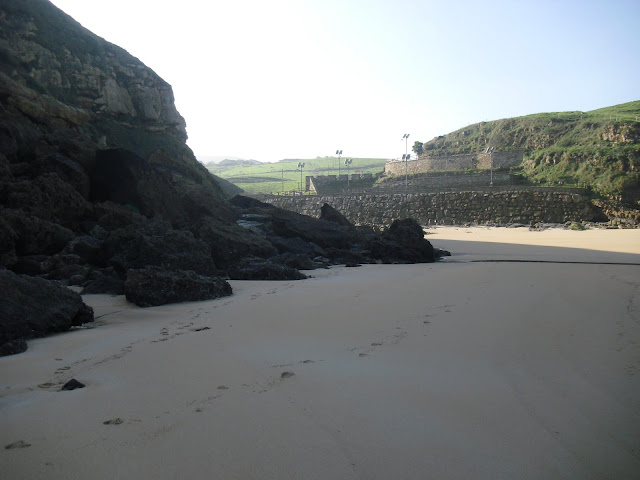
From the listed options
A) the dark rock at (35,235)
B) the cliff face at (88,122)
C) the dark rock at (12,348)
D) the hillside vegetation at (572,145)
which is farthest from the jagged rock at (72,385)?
the hillside vegetation at (572,145)

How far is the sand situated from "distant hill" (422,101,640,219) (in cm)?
3520

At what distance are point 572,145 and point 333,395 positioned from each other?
53200 mm

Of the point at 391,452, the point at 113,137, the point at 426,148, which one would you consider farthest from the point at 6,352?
the point at 426,148

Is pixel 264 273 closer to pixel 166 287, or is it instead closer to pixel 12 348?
pixel 166 287

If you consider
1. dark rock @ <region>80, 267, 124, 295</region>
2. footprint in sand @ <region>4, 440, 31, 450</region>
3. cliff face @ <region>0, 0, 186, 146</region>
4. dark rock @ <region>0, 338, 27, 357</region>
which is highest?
cliff face @ <region>0, 0, 186, 146</region>

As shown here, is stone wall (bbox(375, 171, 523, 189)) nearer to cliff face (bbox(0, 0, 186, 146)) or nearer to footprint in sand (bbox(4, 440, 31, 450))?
cliff face (bbox(0, 0, 186, 146))

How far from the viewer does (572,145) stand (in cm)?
4856

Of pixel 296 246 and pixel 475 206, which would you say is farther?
pixel 475 206

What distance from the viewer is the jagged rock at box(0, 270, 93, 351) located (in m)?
4.04

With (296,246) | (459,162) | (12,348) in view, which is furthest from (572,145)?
(12,348)

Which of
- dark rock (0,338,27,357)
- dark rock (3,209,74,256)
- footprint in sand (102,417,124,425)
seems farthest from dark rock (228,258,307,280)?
footprint in sand (102,417,124,425)

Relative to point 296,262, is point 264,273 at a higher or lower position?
higher

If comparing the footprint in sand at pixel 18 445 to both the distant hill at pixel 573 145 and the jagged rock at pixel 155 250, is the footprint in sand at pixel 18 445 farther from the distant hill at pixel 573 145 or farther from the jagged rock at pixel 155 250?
the distant hill at pixel 573 145

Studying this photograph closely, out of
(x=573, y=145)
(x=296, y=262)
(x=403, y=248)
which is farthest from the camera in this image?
(x=573, y=145)
